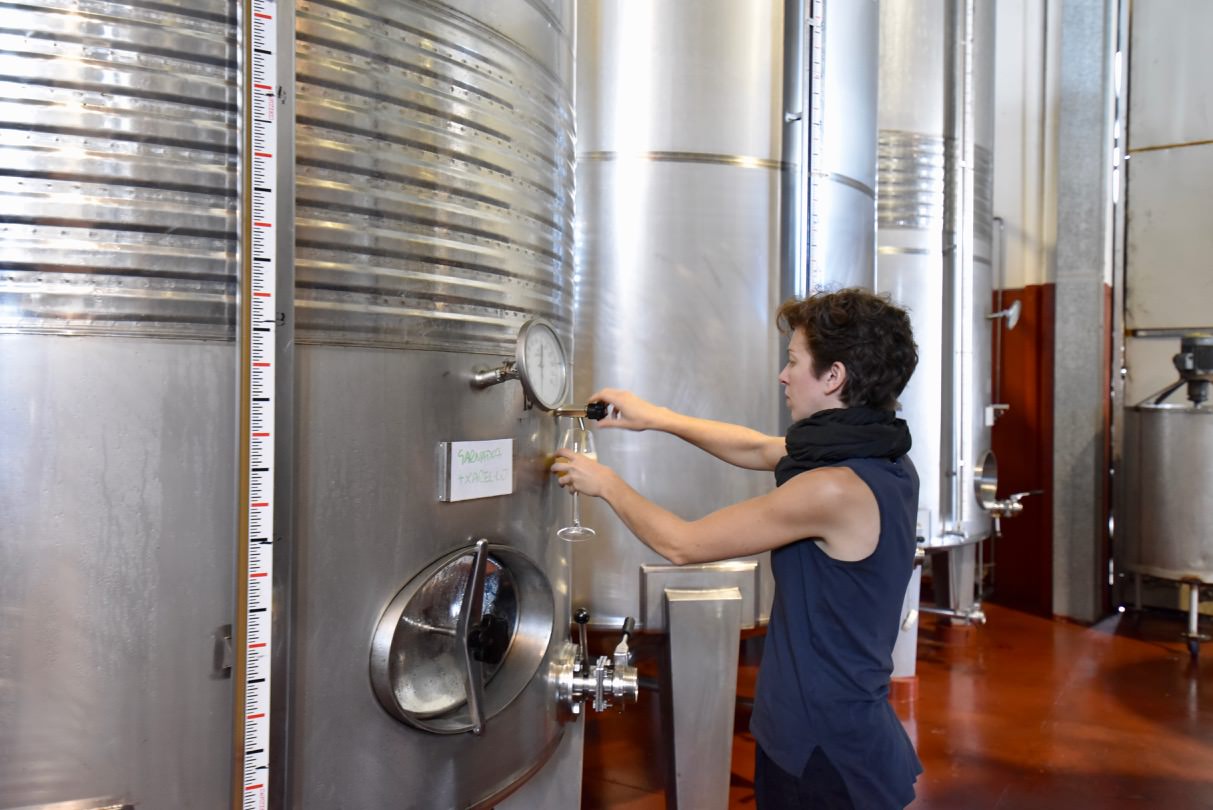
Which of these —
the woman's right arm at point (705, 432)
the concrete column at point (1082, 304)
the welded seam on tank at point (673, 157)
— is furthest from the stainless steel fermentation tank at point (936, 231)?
the woman's right arm at point (705, 432)

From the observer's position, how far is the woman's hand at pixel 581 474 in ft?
6.65

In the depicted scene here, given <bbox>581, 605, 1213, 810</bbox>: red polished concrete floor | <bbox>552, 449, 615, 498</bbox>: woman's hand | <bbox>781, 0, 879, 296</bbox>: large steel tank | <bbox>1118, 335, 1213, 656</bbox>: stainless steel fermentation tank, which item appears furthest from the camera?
<bbox>1118, 335, 1213, 656</bbox>: stainless steel fermentation tank

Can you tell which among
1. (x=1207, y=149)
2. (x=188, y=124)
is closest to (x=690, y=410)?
(x=188, y=124)

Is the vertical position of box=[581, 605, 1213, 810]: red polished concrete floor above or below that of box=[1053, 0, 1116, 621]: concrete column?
below

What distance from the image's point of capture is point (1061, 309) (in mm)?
6633

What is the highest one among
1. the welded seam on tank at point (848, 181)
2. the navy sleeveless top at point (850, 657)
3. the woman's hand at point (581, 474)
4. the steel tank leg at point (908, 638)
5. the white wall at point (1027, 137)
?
the white wall at point (1027, 137)

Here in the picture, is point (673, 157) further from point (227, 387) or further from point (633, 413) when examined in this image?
point (227, 387)

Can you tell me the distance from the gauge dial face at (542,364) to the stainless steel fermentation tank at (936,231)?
3348 millimetres

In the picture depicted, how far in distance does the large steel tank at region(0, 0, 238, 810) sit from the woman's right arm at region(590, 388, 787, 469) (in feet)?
3.37

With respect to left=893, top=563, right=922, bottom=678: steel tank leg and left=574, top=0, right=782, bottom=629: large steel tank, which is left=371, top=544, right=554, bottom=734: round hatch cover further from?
left=893, top=563, right=922, bottom=678: steel tank leg

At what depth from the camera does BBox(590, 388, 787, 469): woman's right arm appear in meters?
2.29

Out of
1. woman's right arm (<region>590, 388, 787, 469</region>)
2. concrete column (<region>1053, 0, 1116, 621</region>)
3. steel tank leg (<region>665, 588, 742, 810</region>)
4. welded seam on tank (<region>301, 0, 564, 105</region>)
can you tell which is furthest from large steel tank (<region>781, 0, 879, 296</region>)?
concrete column (<region>1053, 0, 1116, 621</region>)

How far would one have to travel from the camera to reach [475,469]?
1884 mm

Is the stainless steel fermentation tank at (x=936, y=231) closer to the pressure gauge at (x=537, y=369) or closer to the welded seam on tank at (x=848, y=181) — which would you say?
the welded seam on tank at (x=848, y=181)
